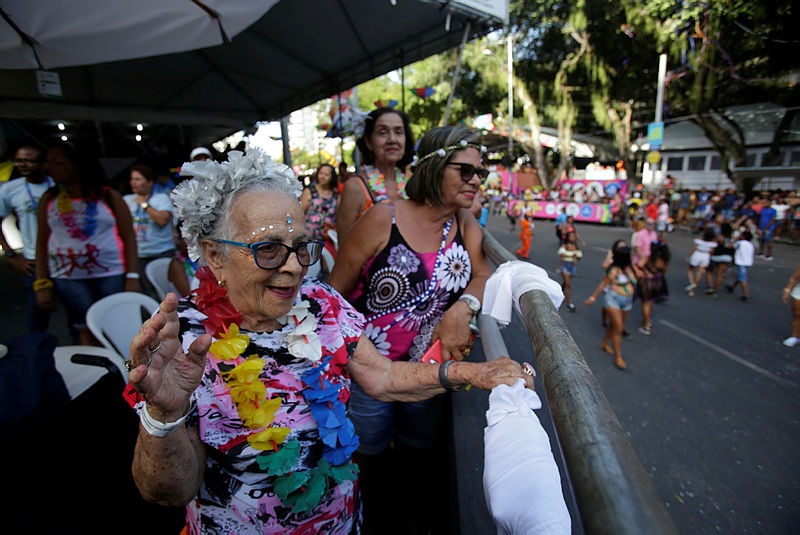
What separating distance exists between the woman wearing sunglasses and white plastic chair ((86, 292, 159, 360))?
1.73m

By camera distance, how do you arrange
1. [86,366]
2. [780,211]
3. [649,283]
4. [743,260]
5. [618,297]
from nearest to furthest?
[86,366]
[618,297]
[649,283]
[743,260]
[780,211]

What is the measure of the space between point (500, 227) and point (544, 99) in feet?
30.7

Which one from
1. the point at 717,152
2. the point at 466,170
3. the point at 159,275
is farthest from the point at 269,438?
the point at 717,152

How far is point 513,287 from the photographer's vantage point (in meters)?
1.39

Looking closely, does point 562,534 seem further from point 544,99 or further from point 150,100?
point 544,99

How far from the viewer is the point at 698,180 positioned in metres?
27.6

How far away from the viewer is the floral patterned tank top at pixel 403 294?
1946mm

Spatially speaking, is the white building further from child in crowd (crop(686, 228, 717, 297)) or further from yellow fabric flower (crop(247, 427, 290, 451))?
yellow fabric flower (crop(247, 427, 290, 451))

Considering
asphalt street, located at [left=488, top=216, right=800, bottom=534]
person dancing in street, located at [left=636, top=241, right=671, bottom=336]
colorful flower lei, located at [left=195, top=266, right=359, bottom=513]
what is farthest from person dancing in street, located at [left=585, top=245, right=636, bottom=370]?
colorful flower lei, located at [left=195, top=266, right=359, bottom=513]

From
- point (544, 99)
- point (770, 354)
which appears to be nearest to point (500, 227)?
point (544, 99)

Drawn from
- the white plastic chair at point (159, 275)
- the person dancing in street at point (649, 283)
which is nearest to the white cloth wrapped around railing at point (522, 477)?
the white plastic chair at point (159, 275)

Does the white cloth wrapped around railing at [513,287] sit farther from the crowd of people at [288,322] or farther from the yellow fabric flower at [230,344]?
the yellow fabric flower at [230,344]

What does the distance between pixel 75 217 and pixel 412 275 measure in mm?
2737

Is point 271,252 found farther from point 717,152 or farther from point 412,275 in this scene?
point 717,152
